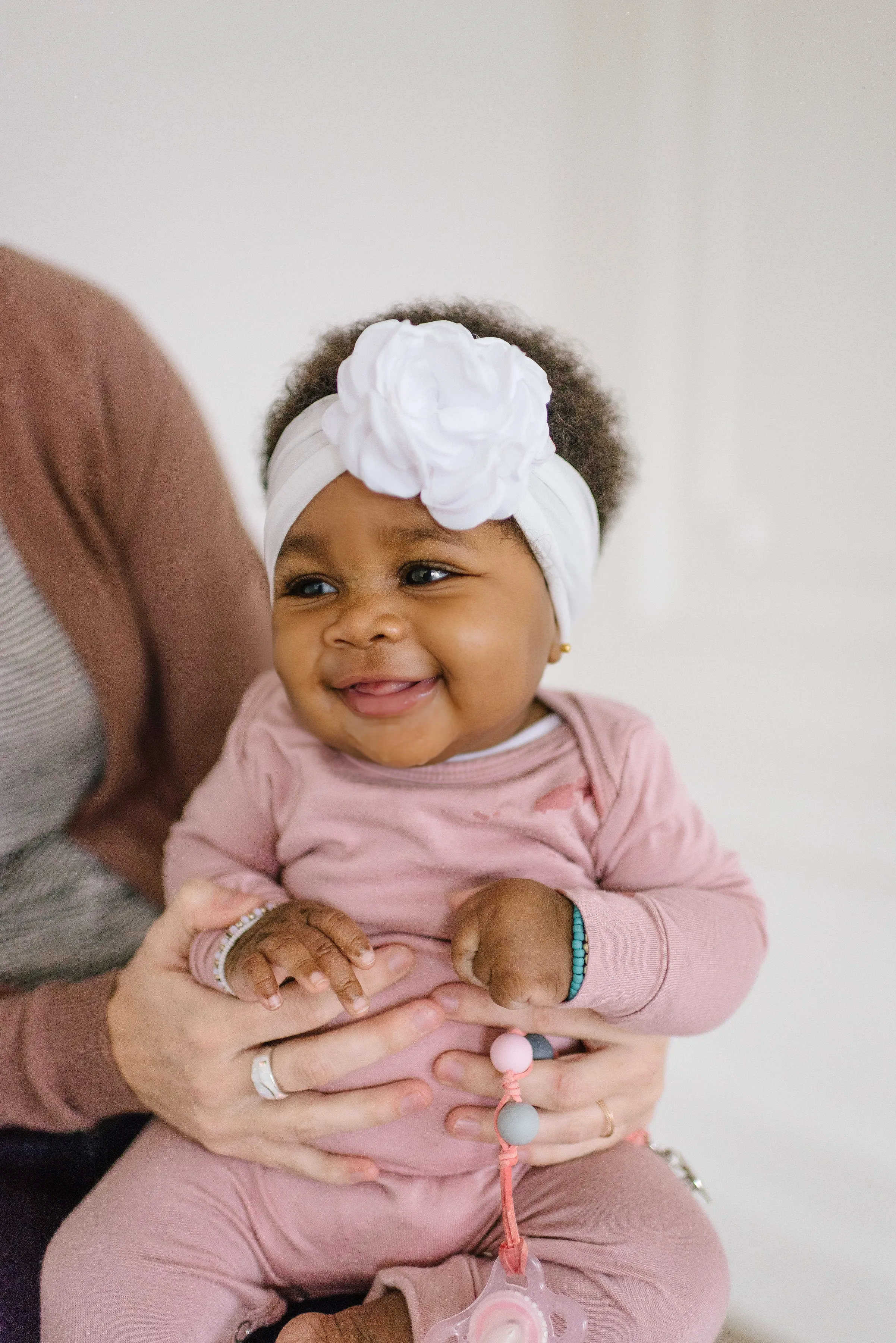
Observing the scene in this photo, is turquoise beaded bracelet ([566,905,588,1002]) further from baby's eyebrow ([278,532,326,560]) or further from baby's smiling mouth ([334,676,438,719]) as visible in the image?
baby's eyebrow ([278,532,326,560])

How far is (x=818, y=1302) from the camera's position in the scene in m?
1.67

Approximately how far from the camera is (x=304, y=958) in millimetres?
783

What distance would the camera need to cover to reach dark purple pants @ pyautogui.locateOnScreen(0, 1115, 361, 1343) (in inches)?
33.9

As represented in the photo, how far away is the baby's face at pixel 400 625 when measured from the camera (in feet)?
2.66

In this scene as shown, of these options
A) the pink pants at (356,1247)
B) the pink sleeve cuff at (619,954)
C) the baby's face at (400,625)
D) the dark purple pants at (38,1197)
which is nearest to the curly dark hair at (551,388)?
the baby's face at (400,625)

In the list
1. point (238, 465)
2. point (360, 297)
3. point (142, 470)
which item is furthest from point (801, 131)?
point (142, 470)

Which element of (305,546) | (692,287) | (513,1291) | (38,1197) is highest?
(692,287)

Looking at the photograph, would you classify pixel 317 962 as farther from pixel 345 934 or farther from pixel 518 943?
pixel 518 943

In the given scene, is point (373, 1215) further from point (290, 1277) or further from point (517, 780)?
point (517, 780)

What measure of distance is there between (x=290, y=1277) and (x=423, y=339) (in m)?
0.78

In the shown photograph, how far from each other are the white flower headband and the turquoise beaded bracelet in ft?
1.08

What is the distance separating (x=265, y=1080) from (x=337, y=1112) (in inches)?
2.7

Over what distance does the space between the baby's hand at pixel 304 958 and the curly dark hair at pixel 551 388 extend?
449mm

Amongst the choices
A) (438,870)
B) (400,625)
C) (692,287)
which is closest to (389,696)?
(400,625)
